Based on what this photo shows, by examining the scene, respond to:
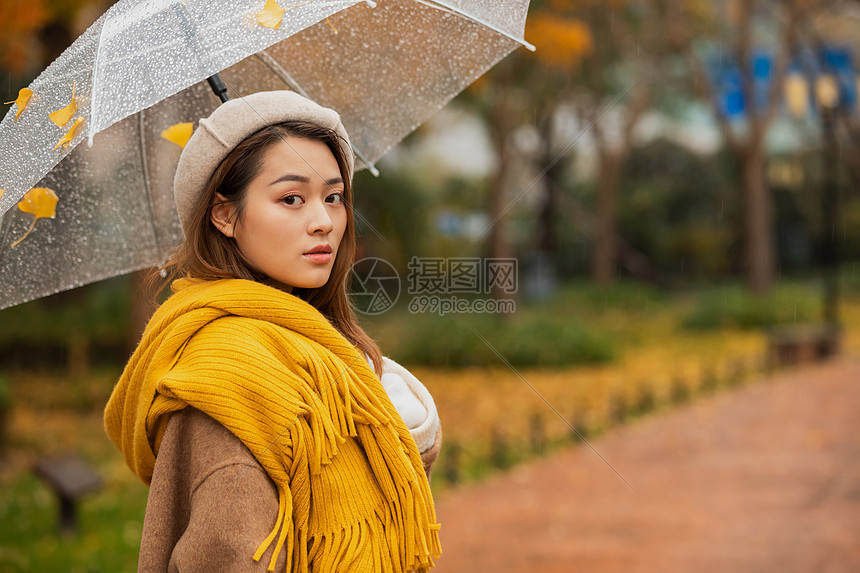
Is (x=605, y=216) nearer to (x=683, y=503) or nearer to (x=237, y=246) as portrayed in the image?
(x=683, y=503)

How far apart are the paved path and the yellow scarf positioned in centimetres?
330

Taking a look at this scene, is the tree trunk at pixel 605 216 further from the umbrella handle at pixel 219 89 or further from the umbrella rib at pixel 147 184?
the umbrella handle at pixel 219 89


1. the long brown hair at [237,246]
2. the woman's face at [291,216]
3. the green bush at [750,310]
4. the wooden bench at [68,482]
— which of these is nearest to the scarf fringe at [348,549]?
the long brown hair at [237,246]

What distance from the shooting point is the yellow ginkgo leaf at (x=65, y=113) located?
170 centimetres

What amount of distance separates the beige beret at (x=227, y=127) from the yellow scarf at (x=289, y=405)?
0.22 meters

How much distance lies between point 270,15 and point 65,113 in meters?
0.49

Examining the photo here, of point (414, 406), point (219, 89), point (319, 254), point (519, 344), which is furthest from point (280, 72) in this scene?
point (519, 344)

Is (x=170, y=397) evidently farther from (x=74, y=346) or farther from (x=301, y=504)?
(x=74, y=346)

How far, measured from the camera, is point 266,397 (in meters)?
1.44

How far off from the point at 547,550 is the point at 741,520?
4.41ft

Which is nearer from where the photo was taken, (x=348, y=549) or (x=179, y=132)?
(x=348, y=549)

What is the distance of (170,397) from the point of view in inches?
57.8

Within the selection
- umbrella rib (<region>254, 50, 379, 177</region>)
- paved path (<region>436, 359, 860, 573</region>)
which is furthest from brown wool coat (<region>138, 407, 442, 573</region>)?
paved path (<region>436, 359, 860, 573</region>)

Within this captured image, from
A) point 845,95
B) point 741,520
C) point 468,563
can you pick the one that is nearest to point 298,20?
point 468,563
